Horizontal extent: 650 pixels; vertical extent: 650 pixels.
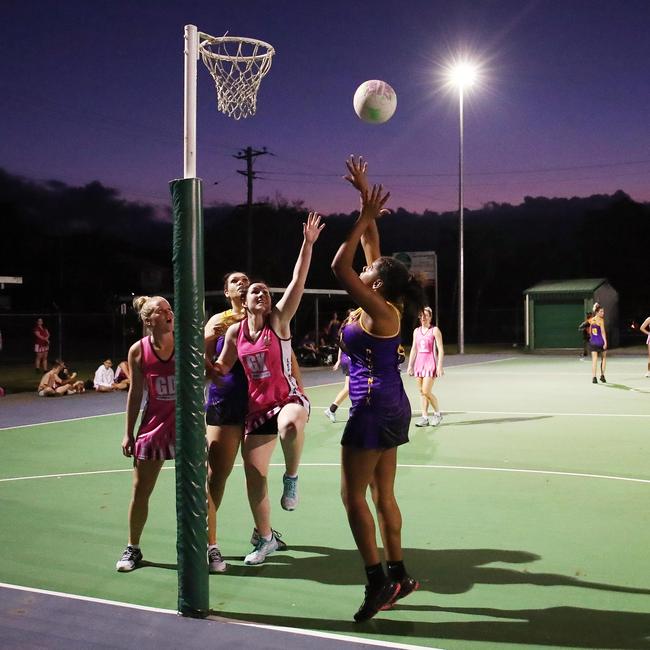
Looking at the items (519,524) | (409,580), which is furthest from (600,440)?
(409,580)

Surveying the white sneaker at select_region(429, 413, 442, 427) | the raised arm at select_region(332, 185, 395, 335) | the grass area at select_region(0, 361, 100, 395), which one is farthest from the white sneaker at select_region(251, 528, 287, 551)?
the grass area at select_region(0, 361, 100, 395)

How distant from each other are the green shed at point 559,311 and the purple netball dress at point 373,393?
35738 millimetres

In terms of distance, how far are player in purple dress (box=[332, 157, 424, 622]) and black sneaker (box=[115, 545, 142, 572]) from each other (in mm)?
1897

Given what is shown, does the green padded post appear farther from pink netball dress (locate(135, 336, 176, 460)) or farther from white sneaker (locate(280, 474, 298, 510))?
white sneaker (locate(280, 474, 298, 510))

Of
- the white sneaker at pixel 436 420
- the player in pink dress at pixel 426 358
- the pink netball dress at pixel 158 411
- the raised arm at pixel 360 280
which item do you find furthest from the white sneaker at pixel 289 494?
the white sneaker at pixel 436 420

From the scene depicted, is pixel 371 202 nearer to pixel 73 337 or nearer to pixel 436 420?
pixel 436 420

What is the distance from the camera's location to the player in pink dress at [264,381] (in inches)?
237

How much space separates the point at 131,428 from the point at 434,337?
800 centimetres

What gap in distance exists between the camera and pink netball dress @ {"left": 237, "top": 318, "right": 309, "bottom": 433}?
605 centimetres

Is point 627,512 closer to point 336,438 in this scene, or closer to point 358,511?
point 358,511

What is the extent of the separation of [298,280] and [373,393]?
1.29 meters

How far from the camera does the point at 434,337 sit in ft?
44.1

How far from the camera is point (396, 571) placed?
5277 millimetres

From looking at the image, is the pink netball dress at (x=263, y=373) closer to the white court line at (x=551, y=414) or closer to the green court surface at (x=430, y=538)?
the green court surface at (x=430, y=538)
